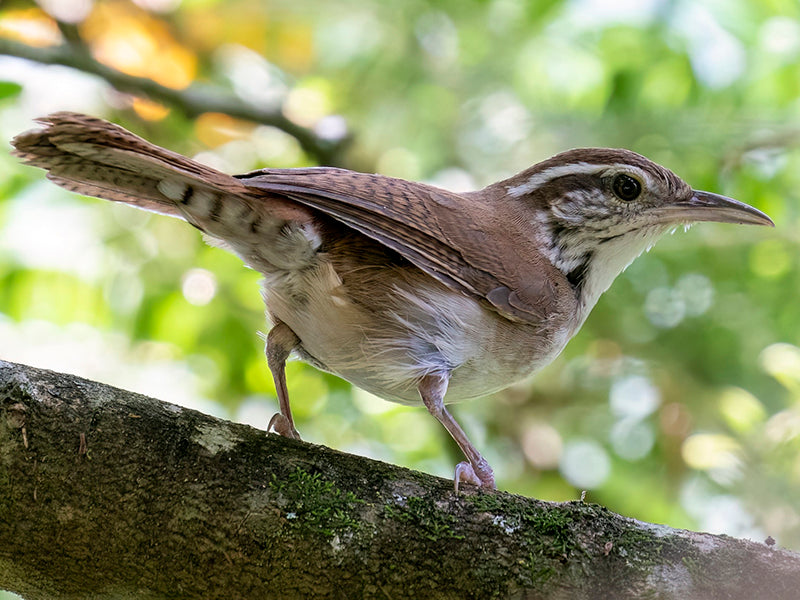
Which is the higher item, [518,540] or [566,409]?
[566,409]

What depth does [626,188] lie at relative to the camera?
4426mm

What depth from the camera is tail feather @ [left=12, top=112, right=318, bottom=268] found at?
3242 mm

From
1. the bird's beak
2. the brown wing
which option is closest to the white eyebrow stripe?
the bird's beak

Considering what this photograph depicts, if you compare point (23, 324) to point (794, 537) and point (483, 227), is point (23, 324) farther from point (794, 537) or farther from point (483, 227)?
point (794, 537)

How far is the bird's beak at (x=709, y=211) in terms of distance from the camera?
438 cm

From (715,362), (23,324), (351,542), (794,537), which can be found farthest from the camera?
(715,362)

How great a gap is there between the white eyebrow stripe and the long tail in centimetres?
142

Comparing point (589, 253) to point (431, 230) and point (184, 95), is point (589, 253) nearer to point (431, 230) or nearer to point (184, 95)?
point (431, 230)

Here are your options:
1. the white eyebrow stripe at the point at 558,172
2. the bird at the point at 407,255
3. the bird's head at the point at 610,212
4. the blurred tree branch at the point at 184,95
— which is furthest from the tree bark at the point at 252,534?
the blurred tree branch at the point at 184,95

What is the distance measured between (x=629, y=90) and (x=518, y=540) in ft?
13.4

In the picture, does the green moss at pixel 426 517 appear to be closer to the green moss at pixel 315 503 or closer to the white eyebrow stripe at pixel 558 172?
the green moss at pixel 315 503

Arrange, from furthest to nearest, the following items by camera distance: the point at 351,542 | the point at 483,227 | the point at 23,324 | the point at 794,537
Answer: the point at 23,324 → the point at 483,227 → the point at 794,537 → the point at 351,542

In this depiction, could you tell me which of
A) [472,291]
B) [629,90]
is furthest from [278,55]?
[472,291]

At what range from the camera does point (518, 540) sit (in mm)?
2967
